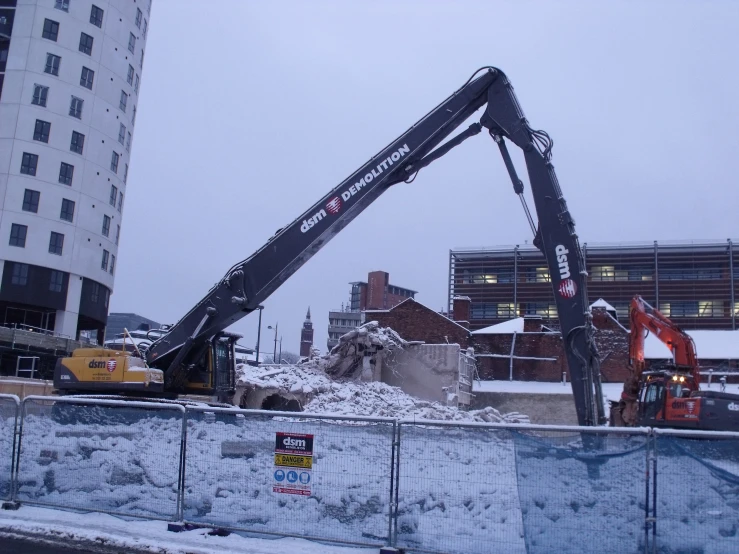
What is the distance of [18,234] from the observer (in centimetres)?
4209

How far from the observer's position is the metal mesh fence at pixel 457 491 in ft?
24.8

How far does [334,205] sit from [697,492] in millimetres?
9762

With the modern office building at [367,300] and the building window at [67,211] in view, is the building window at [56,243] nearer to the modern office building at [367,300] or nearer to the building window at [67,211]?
the building window at [67,211]

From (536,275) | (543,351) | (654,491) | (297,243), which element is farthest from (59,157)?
(654,491)

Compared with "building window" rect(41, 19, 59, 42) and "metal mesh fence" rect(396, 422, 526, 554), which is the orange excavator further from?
"building window" rect(41, 19, 59, 42)

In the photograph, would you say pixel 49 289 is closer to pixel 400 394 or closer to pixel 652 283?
pixel 400 394

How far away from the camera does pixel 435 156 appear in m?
15.4

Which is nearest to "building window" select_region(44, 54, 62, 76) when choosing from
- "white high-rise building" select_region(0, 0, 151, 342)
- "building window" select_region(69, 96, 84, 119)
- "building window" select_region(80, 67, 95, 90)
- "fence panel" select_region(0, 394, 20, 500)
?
"white high-rise building" select_region(0, 0, 151, 342)

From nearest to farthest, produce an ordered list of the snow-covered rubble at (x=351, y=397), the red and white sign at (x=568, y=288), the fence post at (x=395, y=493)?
the fence post at (x=395, y=493)
the red and white sign at (x=568, y=288)
the snow-covered rubble at (x=351, y=397)

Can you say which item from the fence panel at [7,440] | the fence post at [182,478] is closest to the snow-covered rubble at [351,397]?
the fence panel at [7,440]

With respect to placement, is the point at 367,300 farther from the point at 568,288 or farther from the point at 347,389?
the point at 568,288

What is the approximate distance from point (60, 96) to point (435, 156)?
36230 millimetres

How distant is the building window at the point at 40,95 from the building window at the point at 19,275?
32.7ft

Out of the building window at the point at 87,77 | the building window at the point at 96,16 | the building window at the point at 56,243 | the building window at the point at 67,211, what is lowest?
the building window at the point at 56,243
